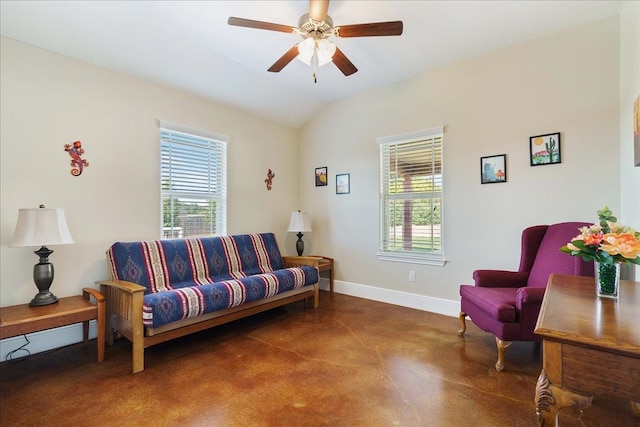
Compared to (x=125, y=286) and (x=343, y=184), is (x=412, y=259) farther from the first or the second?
(x=125, y=286)

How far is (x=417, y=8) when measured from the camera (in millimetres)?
2422

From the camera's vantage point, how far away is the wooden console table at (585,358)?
2.73 feet

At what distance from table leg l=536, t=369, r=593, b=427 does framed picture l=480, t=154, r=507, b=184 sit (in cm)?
250

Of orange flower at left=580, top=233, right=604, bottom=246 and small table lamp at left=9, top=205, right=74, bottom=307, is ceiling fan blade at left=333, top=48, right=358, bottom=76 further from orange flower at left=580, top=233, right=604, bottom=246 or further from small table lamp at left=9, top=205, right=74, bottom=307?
small table lamp at left=9, top=205, right=74, bottom=307

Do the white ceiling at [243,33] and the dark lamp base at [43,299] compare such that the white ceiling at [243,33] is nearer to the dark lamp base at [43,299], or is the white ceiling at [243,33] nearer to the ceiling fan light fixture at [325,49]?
the ceiling fan light fixture at [325,49]

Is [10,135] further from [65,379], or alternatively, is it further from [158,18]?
[65,379]

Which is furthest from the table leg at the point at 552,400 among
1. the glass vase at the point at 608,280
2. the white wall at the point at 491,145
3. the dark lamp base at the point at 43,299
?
the dark lamp base at the point at 43,299

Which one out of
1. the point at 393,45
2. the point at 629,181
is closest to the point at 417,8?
the point at 393,45

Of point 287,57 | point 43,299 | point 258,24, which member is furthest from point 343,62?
point 43,299

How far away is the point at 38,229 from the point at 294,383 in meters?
2.17

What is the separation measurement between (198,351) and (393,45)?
3390 mm

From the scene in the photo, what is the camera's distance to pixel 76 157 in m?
2.66

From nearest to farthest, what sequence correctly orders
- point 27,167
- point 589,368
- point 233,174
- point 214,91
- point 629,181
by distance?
point 589,368
point 629,181
point 27,167
point 214,91
point 233,174

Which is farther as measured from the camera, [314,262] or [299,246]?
[299,246]
